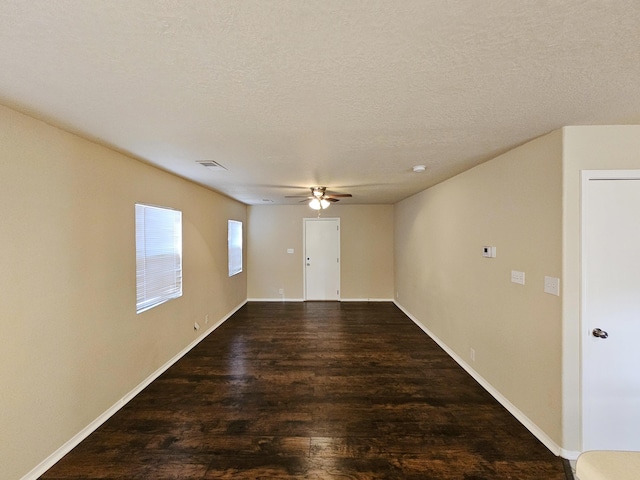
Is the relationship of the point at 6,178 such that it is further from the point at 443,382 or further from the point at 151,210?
the point at 443,382

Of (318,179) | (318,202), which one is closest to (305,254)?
(318,202)

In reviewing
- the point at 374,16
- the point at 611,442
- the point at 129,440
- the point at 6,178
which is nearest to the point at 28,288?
the point at 6,178

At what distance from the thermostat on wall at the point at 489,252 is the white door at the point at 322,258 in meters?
4.00

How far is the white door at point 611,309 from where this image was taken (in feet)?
6.42

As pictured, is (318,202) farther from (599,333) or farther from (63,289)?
(599,333)

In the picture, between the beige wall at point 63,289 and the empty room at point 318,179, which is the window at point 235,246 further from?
the beige wall at point 63,289

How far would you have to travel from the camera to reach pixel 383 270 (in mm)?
6727

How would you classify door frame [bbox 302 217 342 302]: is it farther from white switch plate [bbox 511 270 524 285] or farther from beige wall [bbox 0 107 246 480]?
white switch plate [bbox 511 270 524 285]

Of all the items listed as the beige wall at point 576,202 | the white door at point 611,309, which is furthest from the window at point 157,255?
the white door at point 611,309

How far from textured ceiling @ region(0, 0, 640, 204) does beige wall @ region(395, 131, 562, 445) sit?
427mm

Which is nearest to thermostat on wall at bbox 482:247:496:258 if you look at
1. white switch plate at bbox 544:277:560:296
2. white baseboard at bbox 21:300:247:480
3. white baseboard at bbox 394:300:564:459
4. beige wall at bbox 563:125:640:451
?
white switch plate at bbox 544:277:560:296

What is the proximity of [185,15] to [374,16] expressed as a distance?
0.65 metres

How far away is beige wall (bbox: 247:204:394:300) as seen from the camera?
21.9 ft

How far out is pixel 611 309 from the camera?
1967 mm
